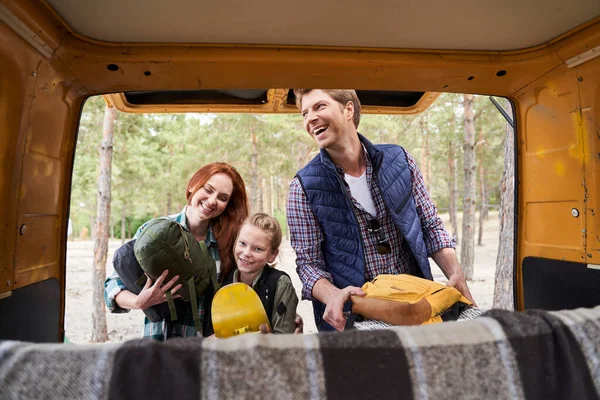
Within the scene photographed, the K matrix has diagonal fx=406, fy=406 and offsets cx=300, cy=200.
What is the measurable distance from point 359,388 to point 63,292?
1851 millimetres

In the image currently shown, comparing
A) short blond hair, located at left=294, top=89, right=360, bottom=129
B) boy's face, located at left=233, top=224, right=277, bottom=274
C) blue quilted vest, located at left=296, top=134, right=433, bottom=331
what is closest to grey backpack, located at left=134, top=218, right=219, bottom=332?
boy's face, located at left=233, top=224, right=277, bottom=274

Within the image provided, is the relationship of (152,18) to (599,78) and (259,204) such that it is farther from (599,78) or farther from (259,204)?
(259,204)

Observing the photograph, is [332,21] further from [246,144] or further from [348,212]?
[246,144]

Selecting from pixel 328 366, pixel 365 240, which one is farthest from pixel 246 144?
pixel 328 366

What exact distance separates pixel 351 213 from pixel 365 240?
7.3 inches

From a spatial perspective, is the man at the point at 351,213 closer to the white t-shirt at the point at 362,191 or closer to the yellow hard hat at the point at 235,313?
the white t-shirt at the point at 362,191

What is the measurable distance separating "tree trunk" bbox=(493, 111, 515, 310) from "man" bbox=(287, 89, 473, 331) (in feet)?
15.2

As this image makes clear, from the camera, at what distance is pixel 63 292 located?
2.02m

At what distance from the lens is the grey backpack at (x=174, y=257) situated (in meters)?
2.12

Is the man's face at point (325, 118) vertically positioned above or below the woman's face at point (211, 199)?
above

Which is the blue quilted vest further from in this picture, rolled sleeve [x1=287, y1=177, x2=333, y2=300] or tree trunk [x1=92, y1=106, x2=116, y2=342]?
tree trunk [x1=92, y1=106, x2=116, y2=342]

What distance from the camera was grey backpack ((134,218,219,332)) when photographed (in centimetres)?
212

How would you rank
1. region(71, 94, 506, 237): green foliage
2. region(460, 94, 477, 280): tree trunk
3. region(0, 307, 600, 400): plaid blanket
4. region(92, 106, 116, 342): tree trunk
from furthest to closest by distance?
1. region(71, 94, 506, 237): green foliage
2. region(460, 94, 477, 280): tree trunk
3. region(92, 106, 116, 342): tree trunk
4. region(0, 307, 600, 400): plaid blanket

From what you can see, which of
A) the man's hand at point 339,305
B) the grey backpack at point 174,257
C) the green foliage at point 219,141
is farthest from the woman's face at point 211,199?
the green foliage at point 219,141
